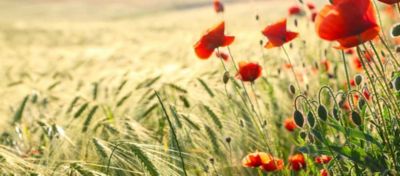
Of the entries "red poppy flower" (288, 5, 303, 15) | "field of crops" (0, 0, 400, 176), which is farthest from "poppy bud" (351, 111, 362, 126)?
"red poppy flower" (288, 5, 303, 15)

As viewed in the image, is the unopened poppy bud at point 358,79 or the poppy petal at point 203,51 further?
the poppy petal at point 203,51

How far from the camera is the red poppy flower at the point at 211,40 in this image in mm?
1699

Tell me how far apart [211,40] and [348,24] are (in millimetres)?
599

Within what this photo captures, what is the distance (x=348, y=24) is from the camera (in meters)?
1.19

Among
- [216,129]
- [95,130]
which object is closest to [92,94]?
[95,130]

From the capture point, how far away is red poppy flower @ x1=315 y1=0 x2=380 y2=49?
1189mm

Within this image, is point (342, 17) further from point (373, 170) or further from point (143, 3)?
point (143, 3)

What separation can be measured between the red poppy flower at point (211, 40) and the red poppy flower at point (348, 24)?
520 mm

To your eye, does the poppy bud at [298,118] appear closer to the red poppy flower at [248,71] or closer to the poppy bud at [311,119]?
the poppy bud at [311,119]

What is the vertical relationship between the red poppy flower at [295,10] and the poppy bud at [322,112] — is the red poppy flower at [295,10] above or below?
above

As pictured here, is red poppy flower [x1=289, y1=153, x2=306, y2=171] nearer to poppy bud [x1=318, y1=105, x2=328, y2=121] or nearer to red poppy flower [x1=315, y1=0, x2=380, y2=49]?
poppy bud [x1=318, y1=105, x2=328, y2=121]

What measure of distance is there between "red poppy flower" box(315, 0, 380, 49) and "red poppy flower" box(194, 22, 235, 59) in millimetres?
520

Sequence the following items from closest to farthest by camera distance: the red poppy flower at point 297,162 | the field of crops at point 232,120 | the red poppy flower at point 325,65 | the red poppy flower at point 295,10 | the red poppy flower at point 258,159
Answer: the field of crops at point 232,120, the red poppy flower at point 258,159, the red poppy flower at point 297,162, the red poppy flower at point 325,65, the red poppy flower at point 295,10

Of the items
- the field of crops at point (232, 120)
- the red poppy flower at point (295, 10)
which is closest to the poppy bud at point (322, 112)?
the field of crops at point (232, 120)
